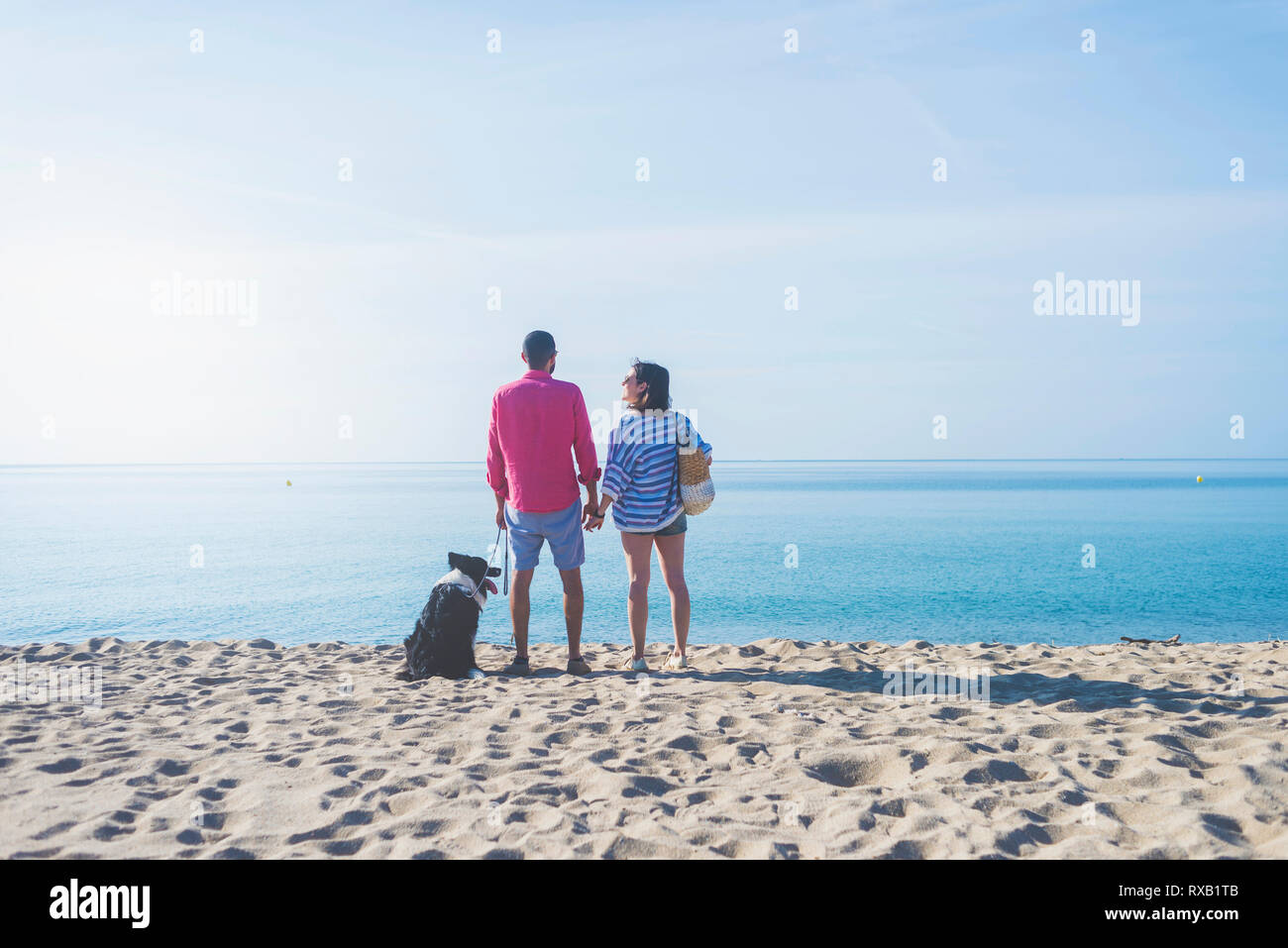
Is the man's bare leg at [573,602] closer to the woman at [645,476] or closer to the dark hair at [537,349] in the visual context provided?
the woman at [645,476]

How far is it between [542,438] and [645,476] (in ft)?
2.59

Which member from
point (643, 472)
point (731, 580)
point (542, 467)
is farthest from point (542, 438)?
point (731, 580)

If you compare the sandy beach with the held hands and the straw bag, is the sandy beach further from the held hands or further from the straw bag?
the straw bag

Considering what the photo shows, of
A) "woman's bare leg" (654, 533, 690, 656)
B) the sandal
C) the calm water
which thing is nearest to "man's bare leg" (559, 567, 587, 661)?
the sandal

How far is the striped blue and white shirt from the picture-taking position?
595cm

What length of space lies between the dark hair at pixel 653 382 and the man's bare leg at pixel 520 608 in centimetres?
150

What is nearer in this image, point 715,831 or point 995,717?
point 715,831

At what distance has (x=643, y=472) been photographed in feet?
19.6

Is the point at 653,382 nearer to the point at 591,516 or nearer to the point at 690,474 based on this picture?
the point at 690,474

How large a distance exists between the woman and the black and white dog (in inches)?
39.6
